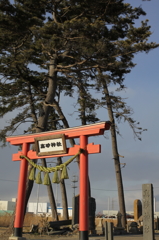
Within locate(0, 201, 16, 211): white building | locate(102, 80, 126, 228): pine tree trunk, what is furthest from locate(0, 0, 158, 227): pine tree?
locate(0, 201, 16, 211): white building

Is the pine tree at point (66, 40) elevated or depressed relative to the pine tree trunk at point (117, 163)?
elevated

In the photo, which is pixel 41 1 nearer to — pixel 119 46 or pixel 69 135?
pixel 119 46

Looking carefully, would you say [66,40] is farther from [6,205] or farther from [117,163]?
[6,205]

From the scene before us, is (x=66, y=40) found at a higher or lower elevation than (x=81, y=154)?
higher

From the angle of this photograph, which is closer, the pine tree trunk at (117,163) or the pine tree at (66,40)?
the pine tree at (66,40)

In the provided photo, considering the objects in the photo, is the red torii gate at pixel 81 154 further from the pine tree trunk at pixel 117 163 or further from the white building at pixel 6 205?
the white building at pixel 6 205

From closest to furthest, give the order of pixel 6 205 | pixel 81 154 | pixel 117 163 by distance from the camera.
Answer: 1. pixel 81 154
2. pixel 117 163
3. pixel 6 205

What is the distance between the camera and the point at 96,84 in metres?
17.9

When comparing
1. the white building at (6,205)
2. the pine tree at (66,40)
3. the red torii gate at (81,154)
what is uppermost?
the pine tree at (66,40)

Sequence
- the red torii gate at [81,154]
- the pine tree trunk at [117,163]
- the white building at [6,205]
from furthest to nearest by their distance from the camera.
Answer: the white building at [6,205], the pine tree trunk at [117,163], the red torii gate at [81,154]

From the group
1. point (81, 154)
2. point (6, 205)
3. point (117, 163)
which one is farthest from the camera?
point (6, 205)

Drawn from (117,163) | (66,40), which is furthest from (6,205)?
(66,40)

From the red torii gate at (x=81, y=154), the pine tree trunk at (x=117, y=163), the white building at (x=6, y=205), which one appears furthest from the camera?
the white building at (x=6, y=205)

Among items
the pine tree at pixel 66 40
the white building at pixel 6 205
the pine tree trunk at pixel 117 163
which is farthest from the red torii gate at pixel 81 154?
the white building at pixel 6 205
